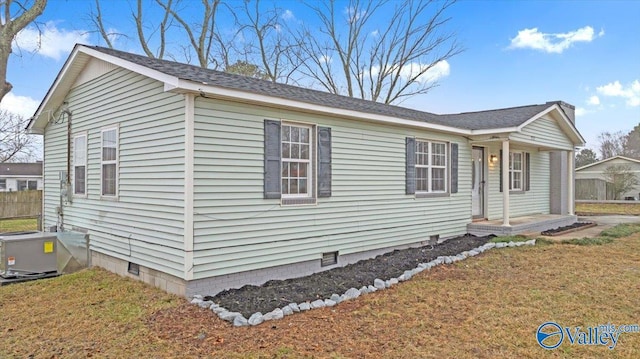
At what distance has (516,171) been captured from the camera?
40.3 feet

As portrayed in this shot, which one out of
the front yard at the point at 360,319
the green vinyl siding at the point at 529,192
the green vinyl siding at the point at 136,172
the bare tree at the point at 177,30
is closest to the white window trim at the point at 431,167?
the green vinyl siding at the point at 529,192

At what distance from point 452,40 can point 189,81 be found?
20.7m

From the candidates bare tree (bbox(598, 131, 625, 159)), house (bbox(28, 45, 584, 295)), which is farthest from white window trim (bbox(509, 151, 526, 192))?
bare tree (bbox(598, 131, 625, 159))

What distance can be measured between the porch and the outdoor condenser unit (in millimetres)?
9075

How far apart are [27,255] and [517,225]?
10572 millimetres

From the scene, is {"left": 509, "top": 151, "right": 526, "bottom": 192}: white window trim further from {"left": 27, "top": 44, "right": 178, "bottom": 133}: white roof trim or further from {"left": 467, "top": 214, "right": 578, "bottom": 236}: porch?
{"left": 27, "top": 44, "right": 178, "bottom": 133}: white roof trim

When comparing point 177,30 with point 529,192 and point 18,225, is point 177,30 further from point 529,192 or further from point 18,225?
point 529,192

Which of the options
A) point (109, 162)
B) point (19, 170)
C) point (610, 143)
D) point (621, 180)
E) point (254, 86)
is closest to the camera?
point (254, 86)

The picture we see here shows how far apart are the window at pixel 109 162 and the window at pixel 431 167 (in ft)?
19.5

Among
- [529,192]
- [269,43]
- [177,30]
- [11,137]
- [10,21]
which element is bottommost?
[529,192]

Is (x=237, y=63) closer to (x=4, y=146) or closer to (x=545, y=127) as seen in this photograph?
(x=4, y=146)

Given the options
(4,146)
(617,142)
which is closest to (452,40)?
(4,146)

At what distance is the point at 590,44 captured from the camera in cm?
1625

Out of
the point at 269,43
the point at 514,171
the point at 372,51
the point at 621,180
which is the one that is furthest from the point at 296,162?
the point at 621,180
